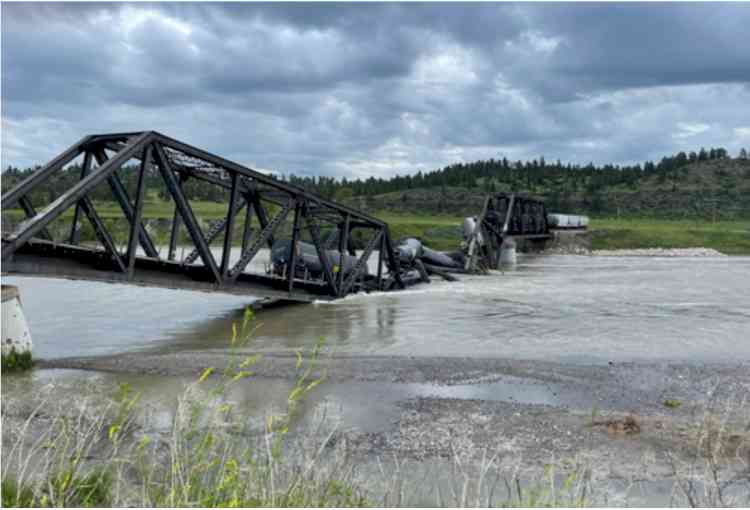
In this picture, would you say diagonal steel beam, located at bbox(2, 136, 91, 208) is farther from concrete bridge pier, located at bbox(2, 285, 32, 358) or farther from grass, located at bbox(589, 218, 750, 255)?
grass, located at bbox(589, 218, 750, 255)

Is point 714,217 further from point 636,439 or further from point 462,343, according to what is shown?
point 636,439

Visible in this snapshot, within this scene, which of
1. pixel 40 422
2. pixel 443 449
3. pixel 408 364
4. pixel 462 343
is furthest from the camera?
pixel 462 343

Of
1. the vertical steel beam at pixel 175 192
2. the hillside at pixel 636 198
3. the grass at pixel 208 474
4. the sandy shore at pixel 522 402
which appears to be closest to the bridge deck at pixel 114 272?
the vertical steel beam at pixel 175 192

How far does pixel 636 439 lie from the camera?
10.0m

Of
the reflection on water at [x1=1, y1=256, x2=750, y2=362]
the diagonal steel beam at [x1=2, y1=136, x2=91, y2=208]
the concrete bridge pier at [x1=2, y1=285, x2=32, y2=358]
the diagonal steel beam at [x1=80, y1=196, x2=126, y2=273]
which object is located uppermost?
the diagonal steel beam at [x1=2, y1=136, x2=91, y2=208]

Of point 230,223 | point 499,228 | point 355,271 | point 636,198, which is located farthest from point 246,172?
point 636,198

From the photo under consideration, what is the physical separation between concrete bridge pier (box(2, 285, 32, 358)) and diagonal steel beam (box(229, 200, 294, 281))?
26.8 feet

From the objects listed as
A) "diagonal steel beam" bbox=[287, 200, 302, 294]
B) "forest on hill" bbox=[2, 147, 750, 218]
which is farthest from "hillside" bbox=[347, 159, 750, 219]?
"diagonal steel beam" bbox=[287, 200, 302, 294]

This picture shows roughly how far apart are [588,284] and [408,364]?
86.4 feet

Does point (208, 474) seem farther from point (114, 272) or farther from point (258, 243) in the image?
point (258, 243)

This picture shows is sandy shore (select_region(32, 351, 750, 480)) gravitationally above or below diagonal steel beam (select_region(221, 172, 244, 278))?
below

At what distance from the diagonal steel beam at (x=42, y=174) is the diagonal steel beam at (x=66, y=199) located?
174 centimetres

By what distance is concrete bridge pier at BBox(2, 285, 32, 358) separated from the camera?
14.1 m

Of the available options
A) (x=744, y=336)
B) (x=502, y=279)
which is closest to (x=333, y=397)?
(x=744, y=336)
